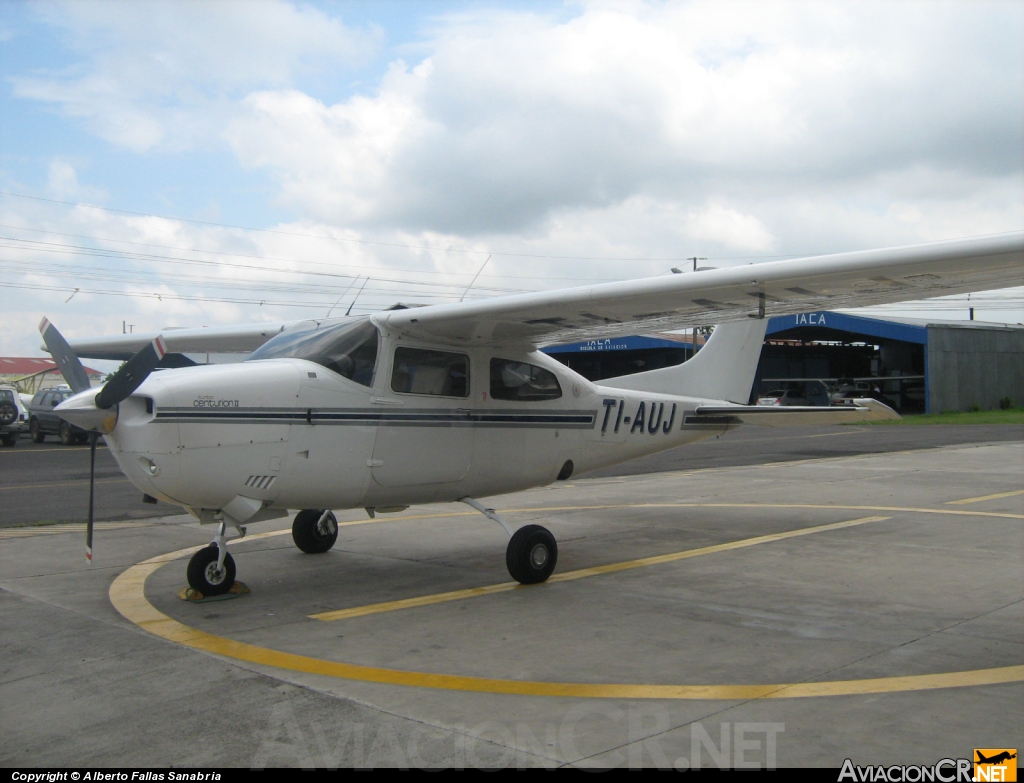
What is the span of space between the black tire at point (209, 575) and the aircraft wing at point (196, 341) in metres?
3.40

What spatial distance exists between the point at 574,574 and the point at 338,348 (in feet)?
10.2

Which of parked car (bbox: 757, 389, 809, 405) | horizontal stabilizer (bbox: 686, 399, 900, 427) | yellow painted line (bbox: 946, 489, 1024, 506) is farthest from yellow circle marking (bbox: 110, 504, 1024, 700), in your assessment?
parked car (bbox: 757, 389, 809, 405)

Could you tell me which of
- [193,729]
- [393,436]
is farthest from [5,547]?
[193,729]

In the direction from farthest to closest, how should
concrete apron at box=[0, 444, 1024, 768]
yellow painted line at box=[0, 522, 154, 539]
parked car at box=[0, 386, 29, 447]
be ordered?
parked car at box=[0, 386, 29, 447]
yellow painted line at box=[0, 522, 154, 539]
concrete apron at box=[0, 444, 1024, 768]

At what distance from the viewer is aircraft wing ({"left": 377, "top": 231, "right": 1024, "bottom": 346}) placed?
5855 millimetres

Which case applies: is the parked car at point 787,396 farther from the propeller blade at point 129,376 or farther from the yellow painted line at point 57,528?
the propeller blade at point 129,376

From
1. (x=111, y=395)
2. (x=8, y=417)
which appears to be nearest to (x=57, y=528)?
(x=111, y=395)

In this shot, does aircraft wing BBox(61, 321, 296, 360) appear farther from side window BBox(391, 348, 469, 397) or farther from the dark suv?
the dark suv

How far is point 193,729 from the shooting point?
4246mm

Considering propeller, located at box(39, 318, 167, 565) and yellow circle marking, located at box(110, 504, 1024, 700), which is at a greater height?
propeller, located at box(39, 318, 167, 565)

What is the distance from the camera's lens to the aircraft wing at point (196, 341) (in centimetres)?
1012

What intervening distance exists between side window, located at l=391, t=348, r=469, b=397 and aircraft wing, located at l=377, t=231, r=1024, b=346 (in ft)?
0.56

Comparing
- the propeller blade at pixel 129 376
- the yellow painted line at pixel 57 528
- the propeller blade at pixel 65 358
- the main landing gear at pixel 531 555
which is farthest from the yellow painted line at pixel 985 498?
the propeller blade at pixel 65 358

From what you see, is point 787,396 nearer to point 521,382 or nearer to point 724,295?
point 521,382
